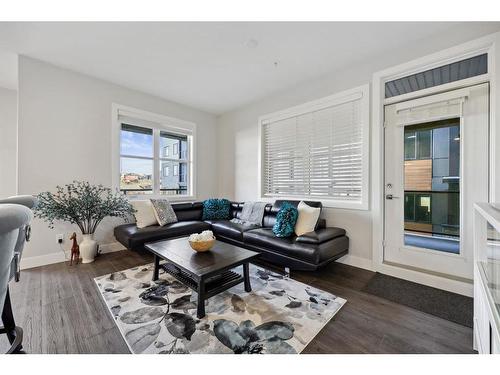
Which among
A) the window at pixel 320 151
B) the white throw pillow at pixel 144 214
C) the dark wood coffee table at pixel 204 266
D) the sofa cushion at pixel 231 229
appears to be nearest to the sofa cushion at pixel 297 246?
the sofa cushion at pixel 231 229

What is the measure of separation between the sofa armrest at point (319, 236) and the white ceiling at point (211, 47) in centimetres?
223

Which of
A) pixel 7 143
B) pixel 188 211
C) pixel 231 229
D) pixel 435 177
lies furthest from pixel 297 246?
pixel 7 143

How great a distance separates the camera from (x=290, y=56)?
2697 mm

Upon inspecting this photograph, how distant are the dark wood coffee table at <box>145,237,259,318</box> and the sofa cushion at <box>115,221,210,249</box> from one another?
1.94 feet

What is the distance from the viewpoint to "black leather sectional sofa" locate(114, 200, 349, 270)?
2.31 metres

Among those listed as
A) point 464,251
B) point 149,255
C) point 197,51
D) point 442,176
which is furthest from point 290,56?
point 149,255

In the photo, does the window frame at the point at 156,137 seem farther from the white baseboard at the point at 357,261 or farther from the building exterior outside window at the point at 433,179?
the building exterior outside window at the point at 433,179

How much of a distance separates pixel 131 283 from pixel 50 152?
2218mm

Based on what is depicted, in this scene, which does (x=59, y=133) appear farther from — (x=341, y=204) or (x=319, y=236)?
(x=341, y=204)

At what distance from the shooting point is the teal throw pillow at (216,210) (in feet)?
13.1

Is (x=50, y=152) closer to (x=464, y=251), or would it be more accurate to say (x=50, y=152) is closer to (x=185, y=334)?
(x=185, y=334)

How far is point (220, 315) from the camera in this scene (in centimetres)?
172

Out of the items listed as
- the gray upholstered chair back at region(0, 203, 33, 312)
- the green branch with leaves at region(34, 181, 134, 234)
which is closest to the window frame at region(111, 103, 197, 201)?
the green branch with leaves at region(34, 181, 134, 234)

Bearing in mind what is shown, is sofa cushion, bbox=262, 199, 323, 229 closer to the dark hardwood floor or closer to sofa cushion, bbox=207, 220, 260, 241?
sofa cushion, bbox=207, 220, 260, 241
